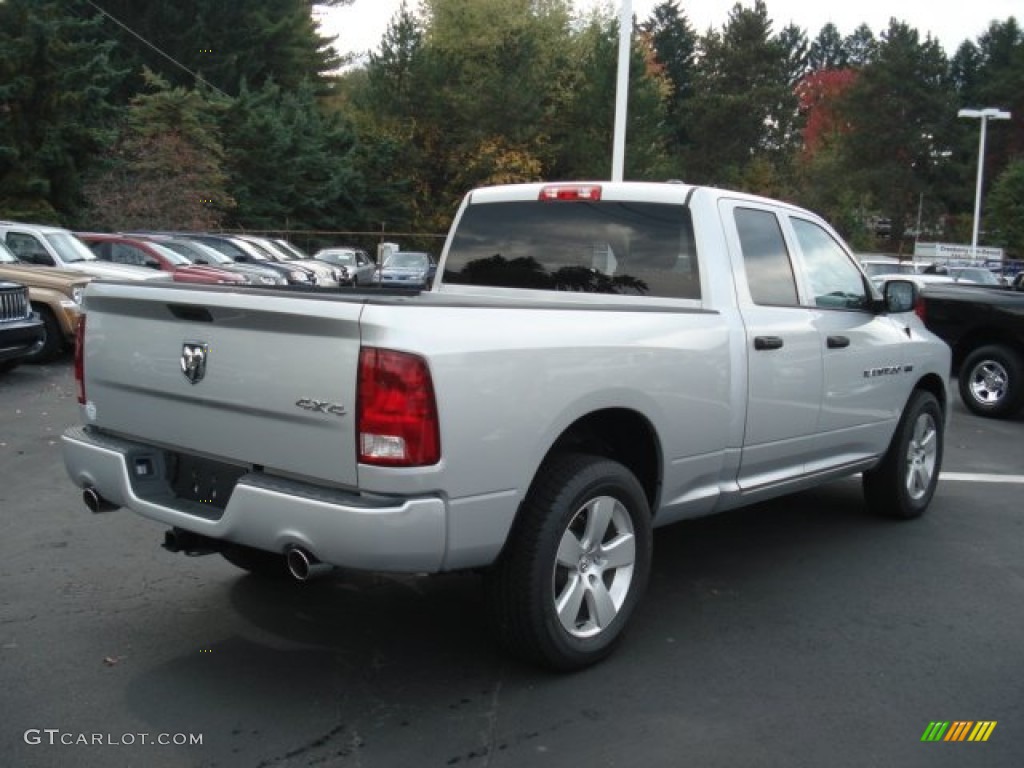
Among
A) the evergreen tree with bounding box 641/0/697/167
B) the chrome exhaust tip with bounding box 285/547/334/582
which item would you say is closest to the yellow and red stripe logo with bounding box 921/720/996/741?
the chrome exhaust tip with bounding box 285/547/334/582

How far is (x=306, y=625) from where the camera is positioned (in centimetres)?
451

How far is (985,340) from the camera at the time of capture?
1184 centimetres

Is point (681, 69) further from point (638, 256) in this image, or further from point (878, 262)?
point (638, 256)

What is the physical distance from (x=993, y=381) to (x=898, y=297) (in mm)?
6301

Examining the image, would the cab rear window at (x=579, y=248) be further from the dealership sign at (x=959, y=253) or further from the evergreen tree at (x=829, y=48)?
the evergreen tree at (x=829, y=48)

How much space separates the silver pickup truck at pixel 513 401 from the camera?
341 centimetres

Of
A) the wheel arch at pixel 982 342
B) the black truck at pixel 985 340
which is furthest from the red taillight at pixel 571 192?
the wheel arch at pixel 982 342

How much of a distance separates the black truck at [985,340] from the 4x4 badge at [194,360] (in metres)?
9.86

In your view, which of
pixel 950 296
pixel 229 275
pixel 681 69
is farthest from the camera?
pixel 681 69

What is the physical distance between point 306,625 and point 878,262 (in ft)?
89.0

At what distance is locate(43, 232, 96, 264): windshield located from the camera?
14.6 meters

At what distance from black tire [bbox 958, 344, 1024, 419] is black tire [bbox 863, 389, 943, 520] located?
5124 mm

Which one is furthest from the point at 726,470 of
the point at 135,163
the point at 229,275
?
the point at 135,163

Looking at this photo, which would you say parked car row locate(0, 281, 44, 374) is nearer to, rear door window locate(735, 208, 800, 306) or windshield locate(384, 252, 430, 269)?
rear door window locate(735, 208, 800, 306)
